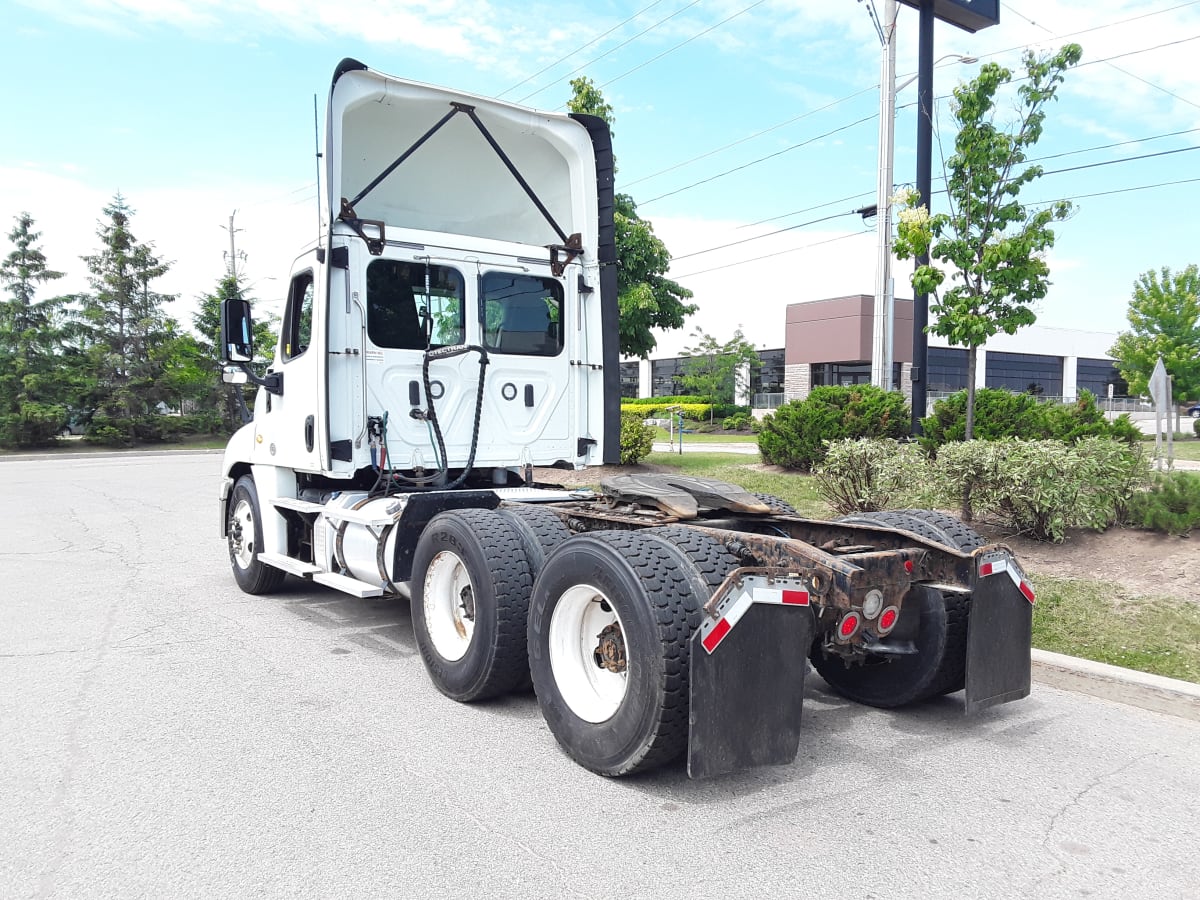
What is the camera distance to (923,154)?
11.2m

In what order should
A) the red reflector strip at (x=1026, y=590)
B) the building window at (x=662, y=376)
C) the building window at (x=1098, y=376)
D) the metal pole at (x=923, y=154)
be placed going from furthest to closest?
the building window at (x=662, y=376) → the building window at (x=1098, y=376) → the metal pole at (x=923, y=154) → the red reflector strip at (x=1026, y=590)

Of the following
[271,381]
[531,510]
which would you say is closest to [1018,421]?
[531,510]

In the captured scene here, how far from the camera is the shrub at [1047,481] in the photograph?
754 centimetres

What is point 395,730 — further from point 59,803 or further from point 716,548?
point 716,548

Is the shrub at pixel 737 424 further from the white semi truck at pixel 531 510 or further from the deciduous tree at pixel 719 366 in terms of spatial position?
the white semi truck at pixel 531 510

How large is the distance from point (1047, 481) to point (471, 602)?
5131mm

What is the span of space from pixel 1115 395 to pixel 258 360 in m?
71.7

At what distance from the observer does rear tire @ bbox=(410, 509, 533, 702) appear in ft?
15.5

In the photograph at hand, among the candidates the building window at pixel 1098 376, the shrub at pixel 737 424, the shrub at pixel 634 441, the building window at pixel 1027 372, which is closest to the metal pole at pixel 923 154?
the shrub at pixel 634 441

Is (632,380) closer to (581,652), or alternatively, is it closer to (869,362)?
(869,362)

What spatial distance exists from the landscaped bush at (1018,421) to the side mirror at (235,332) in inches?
343

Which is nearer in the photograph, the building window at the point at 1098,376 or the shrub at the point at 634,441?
the shrub at the point at 634,441

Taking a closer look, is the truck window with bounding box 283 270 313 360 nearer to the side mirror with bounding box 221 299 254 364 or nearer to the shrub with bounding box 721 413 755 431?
the side mirror with bounding box 221 299 254 364

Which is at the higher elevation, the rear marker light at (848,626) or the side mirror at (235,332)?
the side mirror at (235,332)
